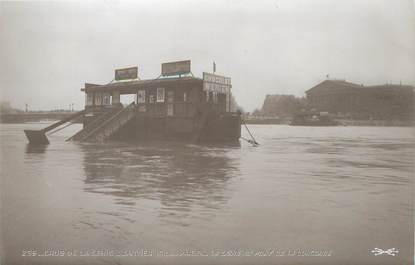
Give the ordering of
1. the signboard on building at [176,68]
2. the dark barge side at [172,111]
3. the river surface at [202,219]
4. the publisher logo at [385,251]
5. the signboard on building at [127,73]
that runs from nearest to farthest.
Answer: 1. the river surface at [202,219]
2. the publisher logo at [385,251]
3. the signboard on building at [176,68]
4. the dark barge side at [172,111]
5. the signboard on building at [127,73]

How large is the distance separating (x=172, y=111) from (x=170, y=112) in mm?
207

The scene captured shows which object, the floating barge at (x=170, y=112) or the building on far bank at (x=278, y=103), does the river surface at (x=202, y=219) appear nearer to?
the building on far bank at (x=278, y=103)

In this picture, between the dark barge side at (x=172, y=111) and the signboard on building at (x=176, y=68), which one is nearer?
the signboard on building at (x=176, y=68)

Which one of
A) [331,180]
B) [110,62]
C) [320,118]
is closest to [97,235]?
[331,180]

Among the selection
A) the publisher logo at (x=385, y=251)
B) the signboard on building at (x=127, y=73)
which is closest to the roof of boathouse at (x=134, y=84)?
the signboard on building at (x=127, y=73)

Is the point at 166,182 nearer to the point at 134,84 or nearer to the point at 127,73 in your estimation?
the point at 134,84

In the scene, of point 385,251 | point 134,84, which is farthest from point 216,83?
point 385,251

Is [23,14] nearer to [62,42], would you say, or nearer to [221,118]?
[62,42]

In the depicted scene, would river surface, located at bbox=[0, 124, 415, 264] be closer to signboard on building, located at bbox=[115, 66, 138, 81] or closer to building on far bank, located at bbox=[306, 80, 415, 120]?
building on far bank, located at bbox=[306, 80, 415, 120]

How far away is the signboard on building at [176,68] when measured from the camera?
21172mm

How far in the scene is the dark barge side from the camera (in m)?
21.6

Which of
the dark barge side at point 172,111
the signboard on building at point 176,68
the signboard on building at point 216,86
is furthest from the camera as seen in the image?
the dark barge side at point 172,111

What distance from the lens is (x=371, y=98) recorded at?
15672mm

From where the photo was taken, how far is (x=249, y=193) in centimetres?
696
